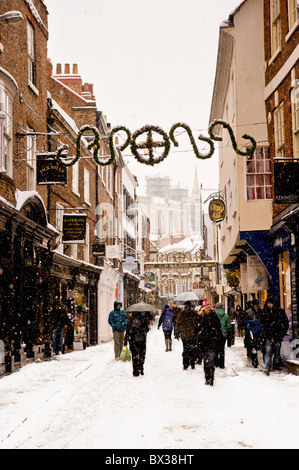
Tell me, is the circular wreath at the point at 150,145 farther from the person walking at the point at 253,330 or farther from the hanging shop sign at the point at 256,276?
the hanging shop sign at the point at 256,276

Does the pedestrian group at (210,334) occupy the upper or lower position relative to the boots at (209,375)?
upper

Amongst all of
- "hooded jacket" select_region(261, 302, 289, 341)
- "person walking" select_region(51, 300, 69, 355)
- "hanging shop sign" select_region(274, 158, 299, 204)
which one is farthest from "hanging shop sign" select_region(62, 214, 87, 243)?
"hanging shop sign" select_region(274, 158, 299, 204)

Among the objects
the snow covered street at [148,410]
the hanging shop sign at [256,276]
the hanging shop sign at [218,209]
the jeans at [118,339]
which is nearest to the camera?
the snow covered street at [148,410]

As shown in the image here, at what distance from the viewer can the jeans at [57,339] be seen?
20047mm

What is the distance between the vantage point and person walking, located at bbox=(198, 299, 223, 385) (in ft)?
39.1

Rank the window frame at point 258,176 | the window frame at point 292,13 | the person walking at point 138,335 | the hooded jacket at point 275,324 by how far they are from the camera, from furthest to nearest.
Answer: the window frame at point 258,176 < the window frame at point 292,13 < the person walking at point 138,335 < the hooded jacket at point 275,324

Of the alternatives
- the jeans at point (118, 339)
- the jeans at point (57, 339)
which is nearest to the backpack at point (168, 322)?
the jeans at point (118, 339)

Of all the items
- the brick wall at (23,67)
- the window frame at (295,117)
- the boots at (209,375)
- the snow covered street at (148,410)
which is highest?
the brick wall at (23,67)

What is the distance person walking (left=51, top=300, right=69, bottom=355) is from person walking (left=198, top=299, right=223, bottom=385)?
795 cm

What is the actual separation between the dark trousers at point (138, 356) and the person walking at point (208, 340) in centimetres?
207

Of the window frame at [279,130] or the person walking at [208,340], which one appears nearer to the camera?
the person walking at [208,340]

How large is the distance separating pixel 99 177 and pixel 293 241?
18.7 meters

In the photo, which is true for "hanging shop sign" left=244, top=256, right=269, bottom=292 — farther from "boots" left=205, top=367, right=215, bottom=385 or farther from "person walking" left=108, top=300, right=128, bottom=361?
"boots" left=205, top=367, right=215, bottom=385

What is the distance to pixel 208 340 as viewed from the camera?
39.5ft
